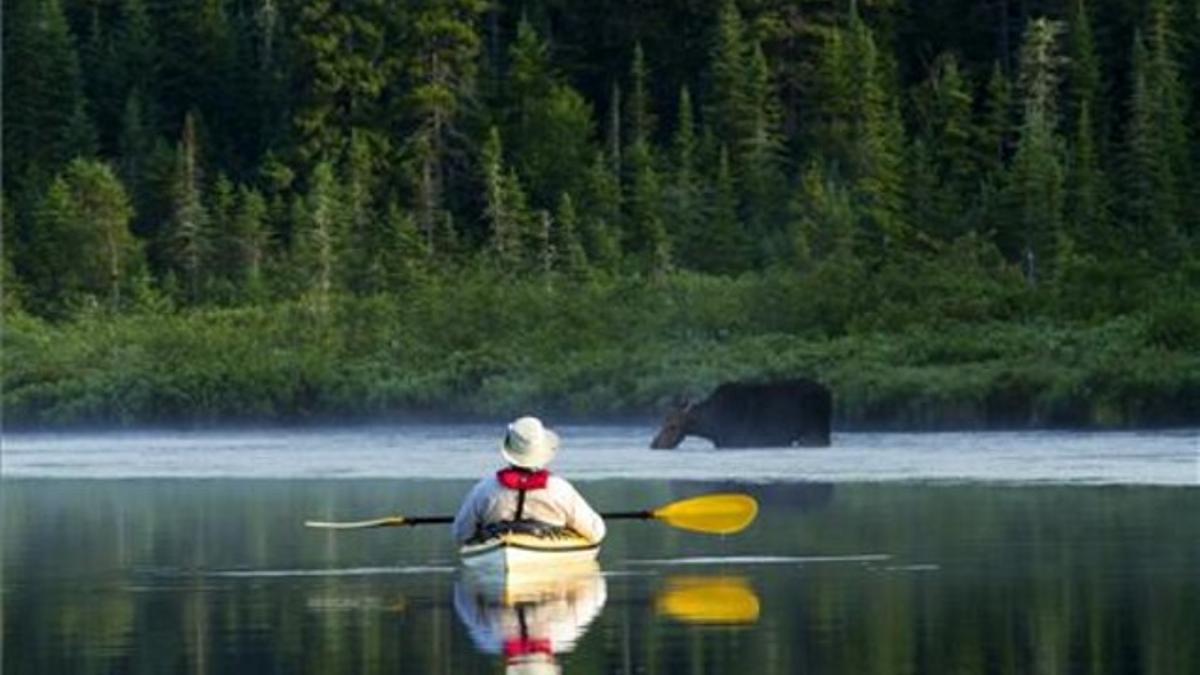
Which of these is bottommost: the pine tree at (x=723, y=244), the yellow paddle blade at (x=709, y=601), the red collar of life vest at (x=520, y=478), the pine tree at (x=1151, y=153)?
the yellow paddle blade at (x=709, y=601)

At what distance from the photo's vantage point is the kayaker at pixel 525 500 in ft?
64.9

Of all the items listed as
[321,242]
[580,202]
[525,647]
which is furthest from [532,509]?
[580,202]

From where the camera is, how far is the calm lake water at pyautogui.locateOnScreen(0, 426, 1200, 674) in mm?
15727

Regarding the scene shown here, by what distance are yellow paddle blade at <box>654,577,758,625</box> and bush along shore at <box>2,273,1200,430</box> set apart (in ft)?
54.6

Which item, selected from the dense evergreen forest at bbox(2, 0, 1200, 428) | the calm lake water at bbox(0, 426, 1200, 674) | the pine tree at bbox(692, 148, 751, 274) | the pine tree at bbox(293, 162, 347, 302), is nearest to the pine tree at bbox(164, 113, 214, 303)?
the dense evergreen forest at bbox(2, 0, 1200, 428)

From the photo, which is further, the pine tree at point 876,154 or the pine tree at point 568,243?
the pine tree at point 568,243

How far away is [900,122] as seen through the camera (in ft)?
180

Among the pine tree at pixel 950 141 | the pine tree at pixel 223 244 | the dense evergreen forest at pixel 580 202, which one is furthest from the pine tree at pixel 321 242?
the pine tree at pixel 950 141

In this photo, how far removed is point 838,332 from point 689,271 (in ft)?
23.3

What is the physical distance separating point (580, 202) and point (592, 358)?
38.9ft

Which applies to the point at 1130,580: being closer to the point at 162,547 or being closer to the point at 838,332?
the point at 162,547

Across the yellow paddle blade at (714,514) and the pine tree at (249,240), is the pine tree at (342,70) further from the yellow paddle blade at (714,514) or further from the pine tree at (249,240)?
the yellow paddle blade at (714,514)

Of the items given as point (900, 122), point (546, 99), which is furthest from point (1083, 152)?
point (546, 99)

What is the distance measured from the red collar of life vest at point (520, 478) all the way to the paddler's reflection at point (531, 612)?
0.44 metres
